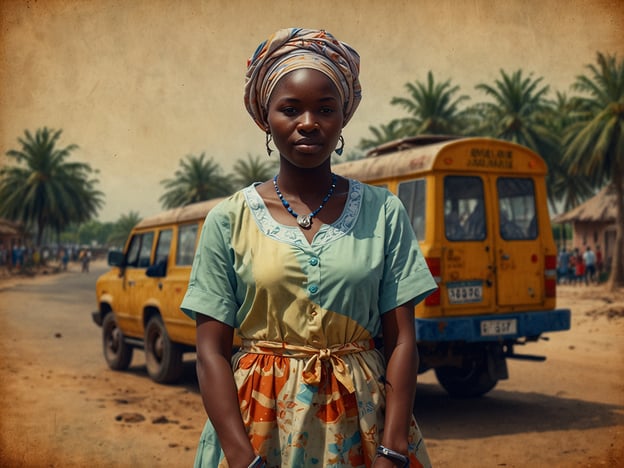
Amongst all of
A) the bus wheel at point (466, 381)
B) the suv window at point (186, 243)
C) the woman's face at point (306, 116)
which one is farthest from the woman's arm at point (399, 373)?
the suv window at point (186, 243)

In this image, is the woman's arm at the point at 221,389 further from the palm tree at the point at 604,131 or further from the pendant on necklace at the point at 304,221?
the palm tree at the point at 604,131

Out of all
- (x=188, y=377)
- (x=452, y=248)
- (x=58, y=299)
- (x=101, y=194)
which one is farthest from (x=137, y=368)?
(x=101, y=194)

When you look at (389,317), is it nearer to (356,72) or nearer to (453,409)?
(356,72)

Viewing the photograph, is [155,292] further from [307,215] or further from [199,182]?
[199,182]

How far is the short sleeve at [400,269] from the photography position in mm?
1820

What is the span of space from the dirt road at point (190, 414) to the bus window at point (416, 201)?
1.87m

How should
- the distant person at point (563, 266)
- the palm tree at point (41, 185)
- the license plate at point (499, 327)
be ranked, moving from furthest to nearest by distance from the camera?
the palm tree at point (41, 185) → the distant person at point (563, 266) → the license plate at point (499, 327)

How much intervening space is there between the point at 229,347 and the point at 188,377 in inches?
316

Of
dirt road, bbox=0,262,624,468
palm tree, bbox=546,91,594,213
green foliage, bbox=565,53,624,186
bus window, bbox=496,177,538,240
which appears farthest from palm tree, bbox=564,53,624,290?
bus window, bbox=496,177,538,240

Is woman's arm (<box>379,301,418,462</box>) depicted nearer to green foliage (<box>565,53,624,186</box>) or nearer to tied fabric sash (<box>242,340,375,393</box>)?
tied fabric sash (<box>242,340,375,393</box>)

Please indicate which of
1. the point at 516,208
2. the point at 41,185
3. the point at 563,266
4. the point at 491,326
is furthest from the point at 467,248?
the point at 41,185

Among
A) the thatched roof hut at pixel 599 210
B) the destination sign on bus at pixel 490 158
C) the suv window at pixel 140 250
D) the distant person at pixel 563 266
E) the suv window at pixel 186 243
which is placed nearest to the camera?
the destination sign on bus at pixel 490 158

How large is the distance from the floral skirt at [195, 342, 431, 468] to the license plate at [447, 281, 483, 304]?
506cm

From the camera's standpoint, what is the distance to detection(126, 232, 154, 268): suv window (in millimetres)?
9469
